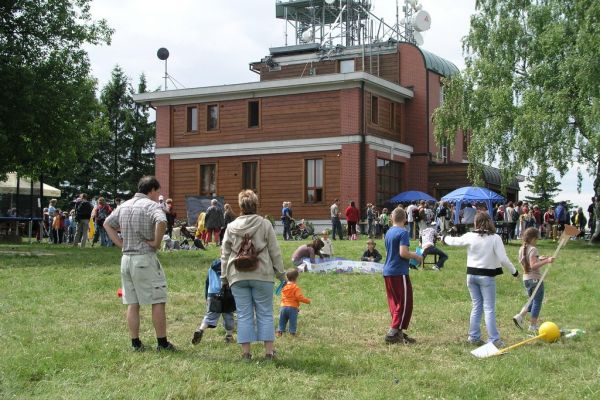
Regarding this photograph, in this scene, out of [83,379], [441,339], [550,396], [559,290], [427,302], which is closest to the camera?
[550,396]

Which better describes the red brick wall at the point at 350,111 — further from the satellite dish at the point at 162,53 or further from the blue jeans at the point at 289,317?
the blue jeans at the point at 289,317

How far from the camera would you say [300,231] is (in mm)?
32625

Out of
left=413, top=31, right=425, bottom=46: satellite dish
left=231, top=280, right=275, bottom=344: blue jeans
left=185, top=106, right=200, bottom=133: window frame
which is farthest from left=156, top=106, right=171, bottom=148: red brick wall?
left=231, top=280, right=275, bottom=344: blue jeans

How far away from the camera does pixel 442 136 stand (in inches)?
1287

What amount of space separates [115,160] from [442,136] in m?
32.0

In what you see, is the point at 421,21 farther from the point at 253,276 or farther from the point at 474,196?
the point at 253,276

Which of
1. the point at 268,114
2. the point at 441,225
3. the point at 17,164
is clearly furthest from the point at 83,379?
the point at 268,114

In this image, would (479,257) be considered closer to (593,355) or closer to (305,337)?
(593,355)

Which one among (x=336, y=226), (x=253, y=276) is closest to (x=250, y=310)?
(x=253, y=276)

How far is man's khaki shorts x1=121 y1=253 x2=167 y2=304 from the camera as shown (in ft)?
26.8

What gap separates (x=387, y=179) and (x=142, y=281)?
3071 centimetres

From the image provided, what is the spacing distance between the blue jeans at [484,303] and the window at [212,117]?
31259 mm

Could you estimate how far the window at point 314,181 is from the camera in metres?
36.8

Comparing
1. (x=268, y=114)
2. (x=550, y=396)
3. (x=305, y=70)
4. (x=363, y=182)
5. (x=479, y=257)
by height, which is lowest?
(x=550, y=396)
